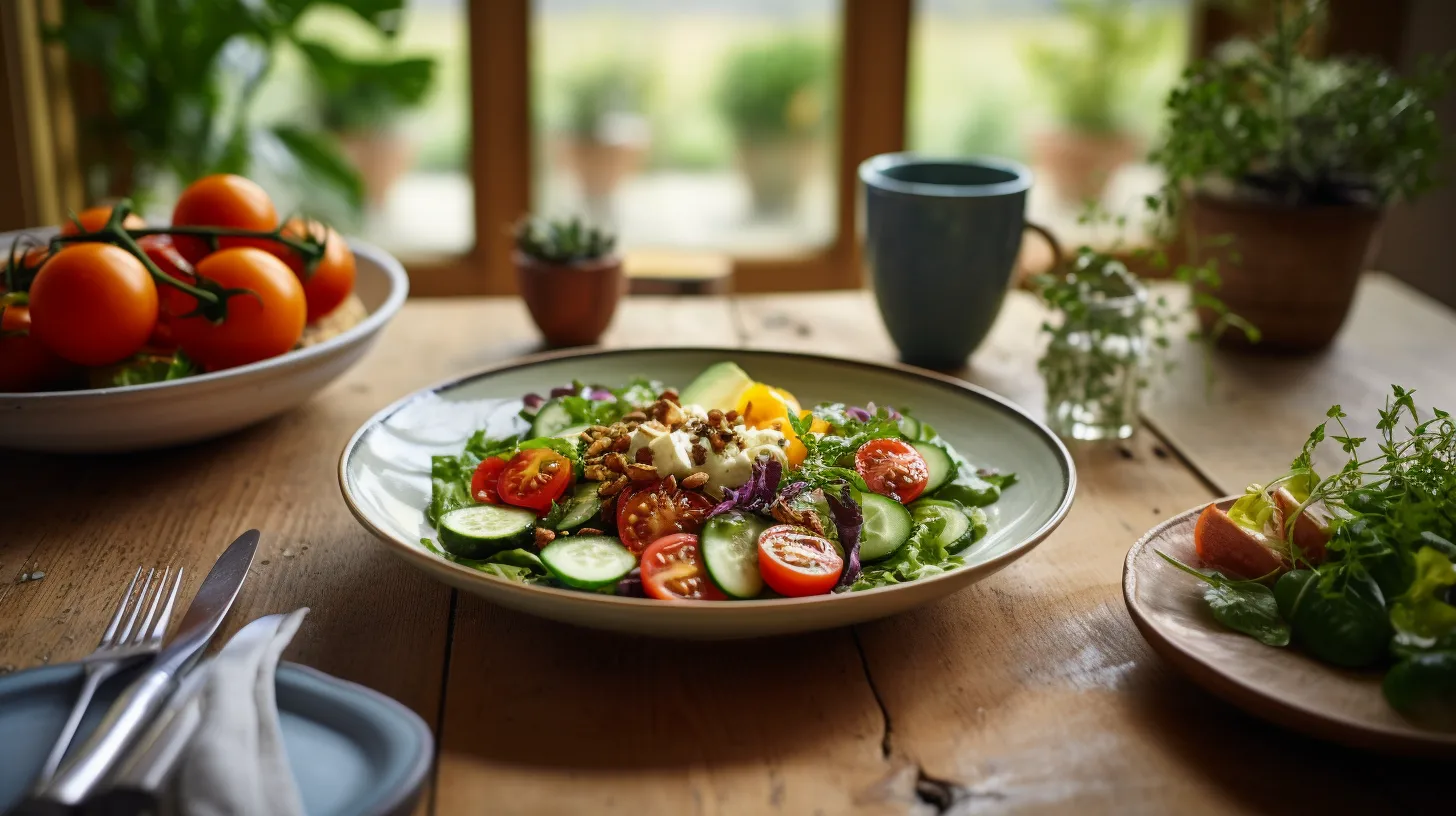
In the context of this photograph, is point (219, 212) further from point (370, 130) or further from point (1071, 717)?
point (370, 130)

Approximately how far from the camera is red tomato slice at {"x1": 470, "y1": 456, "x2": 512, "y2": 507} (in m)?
1.21

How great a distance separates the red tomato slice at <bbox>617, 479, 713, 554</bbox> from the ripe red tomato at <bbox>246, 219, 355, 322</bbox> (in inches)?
26.2

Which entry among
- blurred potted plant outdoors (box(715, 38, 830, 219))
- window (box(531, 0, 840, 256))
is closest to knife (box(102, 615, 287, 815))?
window (box(531, 0, 840, 256))

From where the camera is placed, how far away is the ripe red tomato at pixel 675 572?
1012mm

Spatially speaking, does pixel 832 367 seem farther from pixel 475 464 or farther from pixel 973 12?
pixel 973 12

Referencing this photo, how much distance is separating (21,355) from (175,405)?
202 millimetres

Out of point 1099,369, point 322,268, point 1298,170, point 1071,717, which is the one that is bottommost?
point 1071,717

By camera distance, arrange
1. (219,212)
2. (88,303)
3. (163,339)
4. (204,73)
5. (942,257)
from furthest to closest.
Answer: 1. (204,73)
2. (942,257)
3. (219,212)
4. (163,339)
5. (88,303)

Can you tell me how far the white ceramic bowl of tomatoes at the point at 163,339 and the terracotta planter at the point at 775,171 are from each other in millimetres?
2464

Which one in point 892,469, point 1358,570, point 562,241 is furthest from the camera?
point 562,241

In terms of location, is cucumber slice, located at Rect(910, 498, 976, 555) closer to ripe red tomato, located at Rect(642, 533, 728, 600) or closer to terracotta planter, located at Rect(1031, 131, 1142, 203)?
ripe red tomato, located at Rect(642, 533, 728, 600)

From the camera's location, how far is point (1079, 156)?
3.89m

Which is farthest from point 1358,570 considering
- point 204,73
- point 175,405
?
point 204,73

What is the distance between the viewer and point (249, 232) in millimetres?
1484
